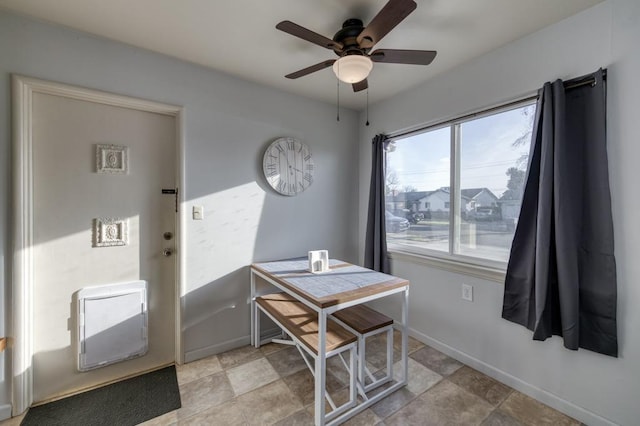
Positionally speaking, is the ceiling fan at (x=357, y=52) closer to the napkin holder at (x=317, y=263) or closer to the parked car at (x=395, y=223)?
the napkin holder at (x=317, y=263)

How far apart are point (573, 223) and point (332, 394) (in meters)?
1.78

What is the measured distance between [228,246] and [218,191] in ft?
1.54

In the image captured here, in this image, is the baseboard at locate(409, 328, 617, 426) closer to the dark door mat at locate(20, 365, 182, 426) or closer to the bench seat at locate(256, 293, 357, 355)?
the bench seat at locate(256, 293, 357, 355)

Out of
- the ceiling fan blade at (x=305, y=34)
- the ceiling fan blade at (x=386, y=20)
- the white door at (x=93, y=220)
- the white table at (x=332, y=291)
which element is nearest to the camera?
the ceiling fan blade at (x=386, y=20)

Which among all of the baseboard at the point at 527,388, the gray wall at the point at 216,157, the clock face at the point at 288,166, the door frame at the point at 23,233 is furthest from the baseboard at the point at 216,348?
the baseboard at the point at 527,388

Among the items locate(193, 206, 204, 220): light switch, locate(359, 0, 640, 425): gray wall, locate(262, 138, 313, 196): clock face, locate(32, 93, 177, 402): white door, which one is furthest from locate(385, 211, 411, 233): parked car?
locate(32, 93, 177, 402): white door

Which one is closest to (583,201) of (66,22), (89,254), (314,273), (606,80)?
(606,80)

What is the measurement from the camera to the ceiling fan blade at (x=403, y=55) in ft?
4.75

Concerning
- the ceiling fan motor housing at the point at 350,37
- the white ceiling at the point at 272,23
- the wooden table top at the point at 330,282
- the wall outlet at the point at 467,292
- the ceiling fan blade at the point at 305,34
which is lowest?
the wall outlet at the point at 467,292

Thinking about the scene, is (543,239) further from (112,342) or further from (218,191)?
(112,342)

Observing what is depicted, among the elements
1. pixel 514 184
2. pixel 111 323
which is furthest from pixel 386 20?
pixel 111 323

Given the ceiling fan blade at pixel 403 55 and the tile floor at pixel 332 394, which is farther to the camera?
the tile floor at pixel 332 394

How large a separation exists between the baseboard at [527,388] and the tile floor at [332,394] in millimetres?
38

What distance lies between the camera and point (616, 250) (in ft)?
4.72
